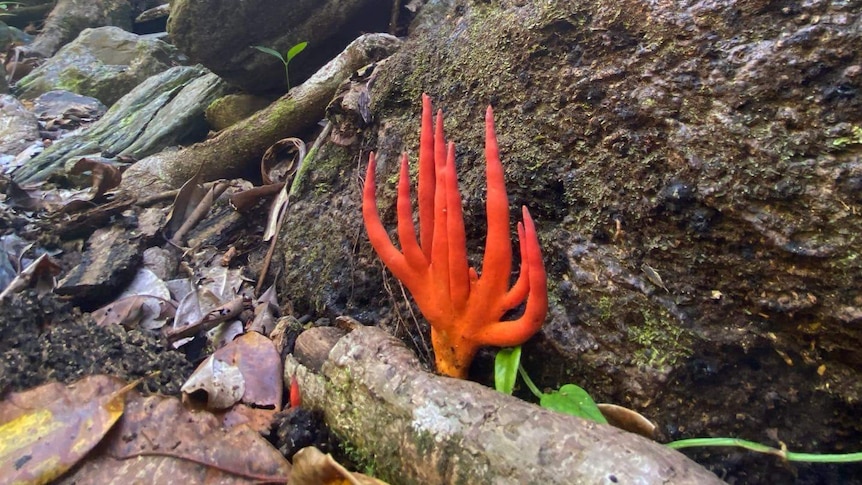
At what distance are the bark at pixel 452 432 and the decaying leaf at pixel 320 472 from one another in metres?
0.16

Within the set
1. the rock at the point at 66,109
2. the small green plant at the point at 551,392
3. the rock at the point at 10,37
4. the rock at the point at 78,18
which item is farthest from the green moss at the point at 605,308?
the rock at the point at 10,37

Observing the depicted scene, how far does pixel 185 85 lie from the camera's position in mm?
5328

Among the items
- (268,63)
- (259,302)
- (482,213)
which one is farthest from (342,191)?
(268,63)

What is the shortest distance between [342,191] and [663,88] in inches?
57.8

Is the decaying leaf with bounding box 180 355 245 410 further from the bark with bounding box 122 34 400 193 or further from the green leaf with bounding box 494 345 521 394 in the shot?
the bark with bounding box 122 34 400 193

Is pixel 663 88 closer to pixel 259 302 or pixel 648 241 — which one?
pixel 648 241

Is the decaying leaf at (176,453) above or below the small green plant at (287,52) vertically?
below

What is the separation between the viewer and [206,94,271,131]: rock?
14.6ft

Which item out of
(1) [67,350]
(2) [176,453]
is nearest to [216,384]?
(2) [176,453]

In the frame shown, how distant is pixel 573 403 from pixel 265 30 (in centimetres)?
357

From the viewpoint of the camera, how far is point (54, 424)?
160 centimetres

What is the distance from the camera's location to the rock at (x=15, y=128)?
5210 millimetres

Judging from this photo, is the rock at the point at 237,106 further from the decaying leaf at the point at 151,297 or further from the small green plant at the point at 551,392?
the small green plant at the point at 551,392

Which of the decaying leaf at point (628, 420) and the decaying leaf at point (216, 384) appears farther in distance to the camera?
the decaying leaf at point (216, 384)
